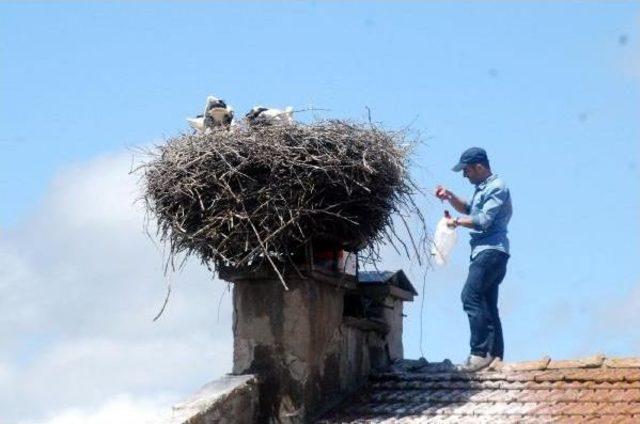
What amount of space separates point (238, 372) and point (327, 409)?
26.6 inches

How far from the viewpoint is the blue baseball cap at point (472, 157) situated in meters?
10.6

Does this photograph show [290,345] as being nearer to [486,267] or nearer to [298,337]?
[298,337]

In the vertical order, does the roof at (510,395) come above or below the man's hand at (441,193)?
below

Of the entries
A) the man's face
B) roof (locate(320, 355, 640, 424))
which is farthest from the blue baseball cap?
roof (locate(320, 355, 640, 424))

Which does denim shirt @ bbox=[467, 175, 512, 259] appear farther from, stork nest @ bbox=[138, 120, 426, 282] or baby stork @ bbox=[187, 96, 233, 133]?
baby stork @ bbox=[187, 96, 233, 133]

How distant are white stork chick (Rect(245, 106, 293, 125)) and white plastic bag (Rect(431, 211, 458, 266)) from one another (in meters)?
1.40

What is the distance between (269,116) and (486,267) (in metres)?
1.94

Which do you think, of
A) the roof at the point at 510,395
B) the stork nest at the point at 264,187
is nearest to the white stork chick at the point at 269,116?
the stork nest at the point at 264,187

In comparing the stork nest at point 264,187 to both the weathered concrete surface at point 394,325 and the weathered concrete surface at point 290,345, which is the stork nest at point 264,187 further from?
the weathered concrete surface at point 394,325

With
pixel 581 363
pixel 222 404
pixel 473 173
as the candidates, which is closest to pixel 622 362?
pixel 581 363

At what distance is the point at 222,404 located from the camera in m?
9.32

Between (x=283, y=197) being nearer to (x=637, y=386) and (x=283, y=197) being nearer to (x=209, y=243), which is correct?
(x=209, y=243)

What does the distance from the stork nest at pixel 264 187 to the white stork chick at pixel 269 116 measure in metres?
0.12

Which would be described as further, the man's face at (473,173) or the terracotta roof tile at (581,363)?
the man's face at (473,173)
